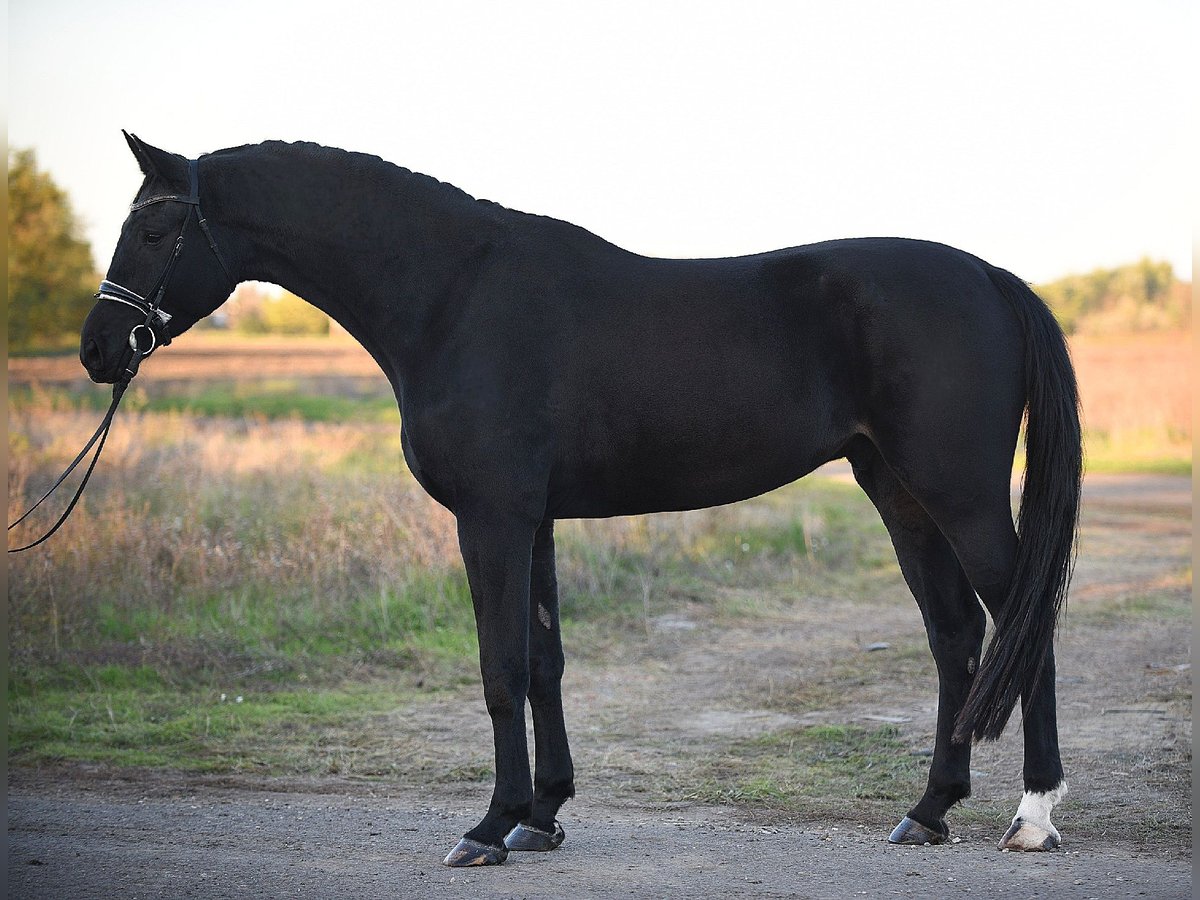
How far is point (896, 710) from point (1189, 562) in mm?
6085

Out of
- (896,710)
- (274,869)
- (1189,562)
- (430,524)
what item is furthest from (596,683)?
(1189,562)

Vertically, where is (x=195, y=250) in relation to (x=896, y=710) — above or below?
above

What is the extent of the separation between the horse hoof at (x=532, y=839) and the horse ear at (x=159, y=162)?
8.94ft

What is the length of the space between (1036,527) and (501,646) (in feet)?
6.52

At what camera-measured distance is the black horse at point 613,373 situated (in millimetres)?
4000

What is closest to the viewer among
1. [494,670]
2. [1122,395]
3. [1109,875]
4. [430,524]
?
[1109,875]

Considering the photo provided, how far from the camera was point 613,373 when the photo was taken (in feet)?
13.3

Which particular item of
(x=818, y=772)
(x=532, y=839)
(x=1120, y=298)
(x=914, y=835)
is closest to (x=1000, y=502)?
(x=914, y=835)

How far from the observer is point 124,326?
4.16 meters

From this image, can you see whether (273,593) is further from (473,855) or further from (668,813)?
(473,855)

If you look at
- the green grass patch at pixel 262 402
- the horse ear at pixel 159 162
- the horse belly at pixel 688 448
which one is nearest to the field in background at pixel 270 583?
the horse belly at pixel 688 448

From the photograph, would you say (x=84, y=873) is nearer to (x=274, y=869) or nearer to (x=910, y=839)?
(x=274, y=869)

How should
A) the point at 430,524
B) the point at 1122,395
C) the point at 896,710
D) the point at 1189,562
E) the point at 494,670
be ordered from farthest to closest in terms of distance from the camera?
the point at 1122,395 → the point at 1189,562 → the point at 430,524 → the point at 896,710 → the point at 494,670

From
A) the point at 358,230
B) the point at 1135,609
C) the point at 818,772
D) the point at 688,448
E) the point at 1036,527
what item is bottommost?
the point at 818,772
